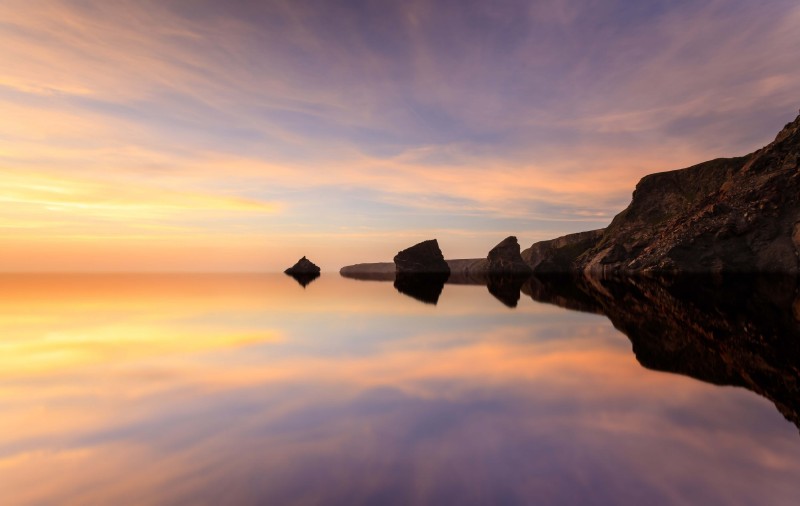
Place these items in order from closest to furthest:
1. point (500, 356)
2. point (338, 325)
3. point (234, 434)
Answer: point (234, 434), point (500, 356), point (338, 325)

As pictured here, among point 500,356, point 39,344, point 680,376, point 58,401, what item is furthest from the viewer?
point 39,344

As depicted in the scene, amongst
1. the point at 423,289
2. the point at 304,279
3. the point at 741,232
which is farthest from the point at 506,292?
the point at 741,232

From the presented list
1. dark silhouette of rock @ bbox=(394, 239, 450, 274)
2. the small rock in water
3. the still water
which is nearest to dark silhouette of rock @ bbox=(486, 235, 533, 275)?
dark silhouette of rock @ bbox=(394, 239, 450, 274)

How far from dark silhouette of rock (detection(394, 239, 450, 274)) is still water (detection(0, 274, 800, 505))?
151m

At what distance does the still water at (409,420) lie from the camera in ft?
22.9

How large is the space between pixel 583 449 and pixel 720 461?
2.60 meters

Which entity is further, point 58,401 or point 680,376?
point 680,376

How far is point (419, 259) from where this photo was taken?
17438cm

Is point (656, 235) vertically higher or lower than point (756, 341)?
higher

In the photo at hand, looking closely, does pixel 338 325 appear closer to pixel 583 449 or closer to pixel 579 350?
pixel 579 350

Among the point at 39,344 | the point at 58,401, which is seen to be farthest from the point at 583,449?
the point at 39,344

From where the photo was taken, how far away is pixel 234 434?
30.9 ft

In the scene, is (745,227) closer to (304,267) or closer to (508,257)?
(508,257)

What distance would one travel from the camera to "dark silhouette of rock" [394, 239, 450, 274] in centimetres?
17325
